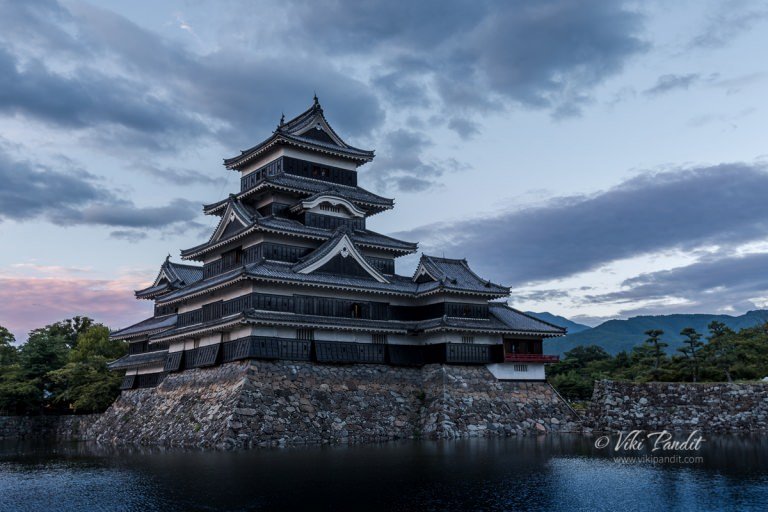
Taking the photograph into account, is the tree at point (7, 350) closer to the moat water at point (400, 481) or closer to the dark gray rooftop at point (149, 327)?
the dark gray rooftop at point (149, 327)

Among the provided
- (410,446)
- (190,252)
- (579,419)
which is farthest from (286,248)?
(579,419)

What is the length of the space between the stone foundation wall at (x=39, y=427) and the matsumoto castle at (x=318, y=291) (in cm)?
967

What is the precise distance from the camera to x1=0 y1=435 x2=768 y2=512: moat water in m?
17.4

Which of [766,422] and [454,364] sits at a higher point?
[454,364]

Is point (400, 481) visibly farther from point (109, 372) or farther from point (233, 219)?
point (109, 372)

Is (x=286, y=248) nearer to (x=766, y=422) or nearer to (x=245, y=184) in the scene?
(x=245, y=184)

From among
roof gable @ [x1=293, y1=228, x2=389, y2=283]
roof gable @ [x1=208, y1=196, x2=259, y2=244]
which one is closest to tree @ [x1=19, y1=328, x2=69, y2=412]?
roof gable @ [x1=208, y1=196, x2=259, y2=244]

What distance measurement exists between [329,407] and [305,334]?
4844 millimetres

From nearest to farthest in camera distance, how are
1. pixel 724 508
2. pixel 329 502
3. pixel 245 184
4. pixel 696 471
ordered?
pixel 724 508 < pixel 329 502 < pixel 696 471 < pixel 245 184

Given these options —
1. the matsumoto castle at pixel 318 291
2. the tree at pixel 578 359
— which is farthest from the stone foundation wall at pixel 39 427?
the tree at pixel 578 359

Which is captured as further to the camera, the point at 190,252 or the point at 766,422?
the point at 190,252

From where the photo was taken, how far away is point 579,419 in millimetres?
44219

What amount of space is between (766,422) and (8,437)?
58363 mm

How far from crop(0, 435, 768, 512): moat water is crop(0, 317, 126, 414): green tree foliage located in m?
26.9
